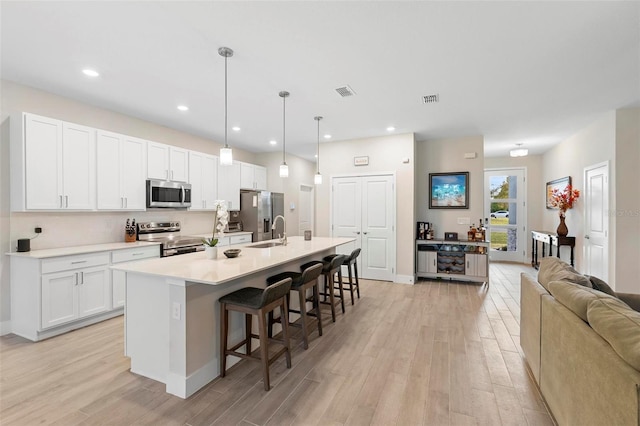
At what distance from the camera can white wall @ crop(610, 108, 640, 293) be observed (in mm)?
4055

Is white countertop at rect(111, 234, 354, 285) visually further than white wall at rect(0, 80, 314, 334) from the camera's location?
No

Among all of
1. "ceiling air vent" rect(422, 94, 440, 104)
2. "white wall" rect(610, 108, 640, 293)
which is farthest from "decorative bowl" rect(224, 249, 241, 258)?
"white wall" rect(610, 108, 640, 293)

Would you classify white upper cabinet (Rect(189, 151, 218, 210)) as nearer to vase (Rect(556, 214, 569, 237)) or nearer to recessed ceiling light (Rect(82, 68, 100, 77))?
recessed ceiling light (Rect(82, 68, 100, 77))

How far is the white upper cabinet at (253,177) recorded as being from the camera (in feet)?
20.8

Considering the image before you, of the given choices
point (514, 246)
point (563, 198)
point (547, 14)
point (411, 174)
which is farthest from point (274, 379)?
point (514, 246)

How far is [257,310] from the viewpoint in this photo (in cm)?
221

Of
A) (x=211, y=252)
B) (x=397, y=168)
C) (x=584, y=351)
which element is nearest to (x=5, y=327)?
(x=211, y=252)

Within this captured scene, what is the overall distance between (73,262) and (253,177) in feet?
12.6

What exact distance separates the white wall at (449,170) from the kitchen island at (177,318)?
4354mm

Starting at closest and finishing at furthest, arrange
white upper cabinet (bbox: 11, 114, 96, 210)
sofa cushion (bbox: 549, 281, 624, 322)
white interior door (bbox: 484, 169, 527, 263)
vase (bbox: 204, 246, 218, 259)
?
sofa cushion (bbox: 549, 281, 624, 322) < vase (bbox: 204, 246, 218, 259) < white upper cabinet (bbox: 11, 114, 96, 210) < white interior door (bbox: 484, 169, 527, 263)

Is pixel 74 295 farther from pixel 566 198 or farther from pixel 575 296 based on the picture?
pixel 566 198

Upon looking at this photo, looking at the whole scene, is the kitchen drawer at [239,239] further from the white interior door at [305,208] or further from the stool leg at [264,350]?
the stool leg at [264,350]

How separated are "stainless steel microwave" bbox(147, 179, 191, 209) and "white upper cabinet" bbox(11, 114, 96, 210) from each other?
2.44 feet

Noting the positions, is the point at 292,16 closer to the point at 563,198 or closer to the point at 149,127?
the point at 149,127
